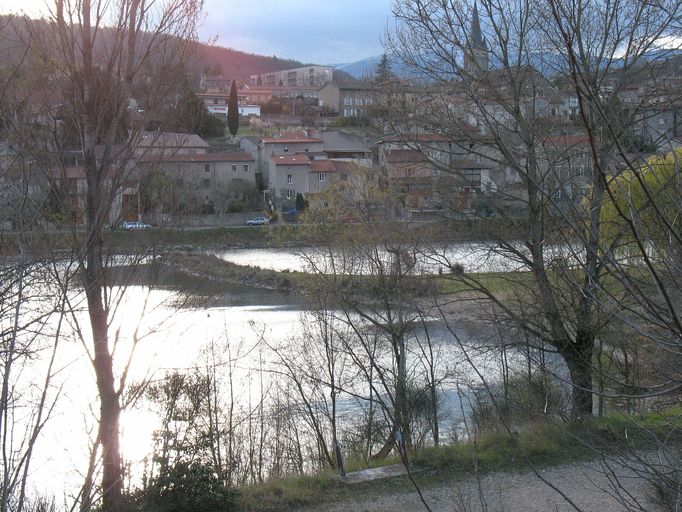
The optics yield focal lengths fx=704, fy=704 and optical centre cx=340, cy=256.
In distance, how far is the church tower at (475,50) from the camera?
867 cm

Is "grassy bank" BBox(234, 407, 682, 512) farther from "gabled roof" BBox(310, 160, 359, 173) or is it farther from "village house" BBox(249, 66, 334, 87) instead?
"village house" BBox(249, 66, 334, 87)

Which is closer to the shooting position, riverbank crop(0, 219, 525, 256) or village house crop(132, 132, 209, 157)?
riverbank crop(0, 219, 525, 256)

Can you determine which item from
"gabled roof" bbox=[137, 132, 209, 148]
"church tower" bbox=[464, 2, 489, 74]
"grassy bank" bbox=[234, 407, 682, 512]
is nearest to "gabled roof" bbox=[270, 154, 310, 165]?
"church tower" bbox=[464, 2, 489, 74]

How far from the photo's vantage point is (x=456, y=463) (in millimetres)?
8203

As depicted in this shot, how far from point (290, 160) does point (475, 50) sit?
36.9 metres

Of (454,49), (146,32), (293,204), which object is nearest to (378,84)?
(454,49)

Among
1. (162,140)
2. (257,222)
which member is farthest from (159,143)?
(257,222)

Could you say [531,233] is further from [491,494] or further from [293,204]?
[293,204]

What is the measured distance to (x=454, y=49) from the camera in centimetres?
878

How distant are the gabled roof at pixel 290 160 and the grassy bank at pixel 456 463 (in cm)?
3713

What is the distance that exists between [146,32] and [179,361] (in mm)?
9917

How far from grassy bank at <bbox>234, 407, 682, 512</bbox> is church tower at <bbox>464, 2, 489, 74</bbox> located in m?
4.46

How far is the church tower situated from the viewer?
867 centimetres

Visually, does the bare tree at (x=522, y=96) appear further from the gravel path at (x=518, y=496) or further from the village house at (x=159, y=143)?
the village house at (x=159, y=143)
